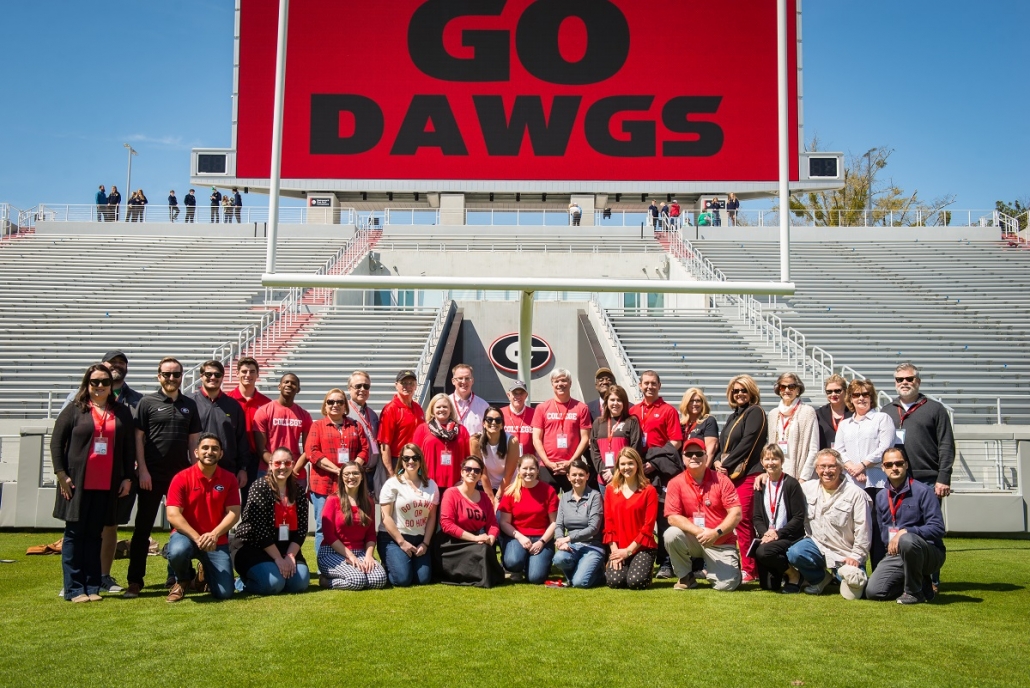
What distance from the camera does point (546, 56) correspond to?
527 cm

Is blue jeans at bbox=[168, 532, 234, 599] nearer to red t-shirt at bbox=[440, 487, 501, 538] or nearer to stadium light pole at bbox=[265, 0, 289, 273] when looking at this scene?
red t-shirt at bbox=[440, 487, 501, 538]

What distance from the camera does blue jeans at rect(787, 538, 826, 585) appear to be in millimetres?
5590

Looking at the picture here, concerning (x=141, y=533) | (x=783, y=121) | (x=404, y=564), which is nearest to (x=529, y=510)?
(x=404, y=564)

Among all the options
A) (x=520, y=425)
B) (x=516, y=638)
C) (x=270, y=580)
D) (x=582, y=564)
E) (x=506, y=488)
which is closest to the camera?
(x=516, y=638)

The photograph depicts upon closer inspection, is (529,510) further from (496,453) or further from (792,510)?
(792,510)

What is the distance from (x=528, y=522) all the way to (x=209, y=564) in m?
2.00

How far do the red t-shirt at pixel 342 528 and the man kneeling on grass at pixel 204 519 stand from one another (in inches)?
22.0

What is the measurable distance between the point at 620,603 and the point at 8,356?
42.8 feet

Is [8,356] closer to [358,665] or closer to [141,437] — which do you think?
[141,437]

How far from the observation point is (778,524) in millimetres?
5812

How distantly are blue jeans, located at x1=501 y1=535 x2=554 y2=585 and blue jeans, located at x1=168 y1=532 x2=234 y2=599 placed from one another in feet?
5.59

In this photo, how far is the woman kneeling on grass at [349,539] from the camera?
5664 mm

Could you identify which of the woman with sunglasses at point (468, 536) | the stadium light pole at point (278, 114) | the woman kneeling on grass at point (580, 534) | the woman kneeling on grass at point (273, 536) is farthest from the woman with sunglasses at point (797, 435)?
the stadium light pole at point (278, 114)

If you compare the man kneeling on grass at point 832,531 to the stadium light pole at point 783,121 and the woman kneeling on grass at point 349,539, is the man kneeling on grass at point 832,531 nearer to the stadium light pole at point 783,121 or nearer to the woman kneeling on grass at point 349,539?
the stadium light pole at point 783,121
